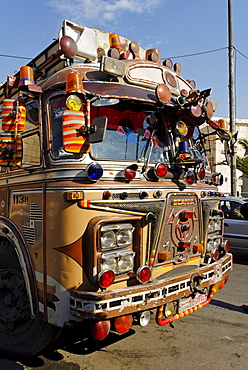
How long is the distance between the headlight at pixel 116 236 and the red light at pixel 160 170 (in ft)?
2.21

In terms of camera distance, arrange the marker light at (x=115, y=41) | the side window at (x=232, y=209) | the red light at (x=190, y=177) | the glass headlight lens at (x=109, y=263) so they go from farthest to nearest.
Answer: the side window at (x=232, y=209) < the marker light at (x=115, y=41) < the red light at (x=190, y=177) < the glass headlight lens at (x=109, y=263)

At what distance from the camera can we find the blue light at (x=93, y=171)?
312 cm

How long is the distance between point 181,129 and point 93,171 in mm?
1504

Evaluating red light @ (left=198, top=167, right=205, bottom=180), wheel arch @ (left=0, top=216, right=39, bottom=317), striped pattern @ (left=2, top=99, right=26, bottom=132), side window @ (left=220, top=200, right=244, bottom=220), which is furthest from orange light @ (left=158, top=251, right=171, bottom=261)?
side window @ (left=220, top=200, right=244, bottom=220)

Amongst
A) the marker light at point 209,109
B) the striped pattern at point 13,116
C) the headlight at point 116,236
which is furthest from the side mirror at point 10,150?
the marker light at point 209,109

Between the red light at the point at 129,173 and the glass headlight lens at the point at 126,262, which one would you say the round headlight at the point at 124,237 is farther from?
the red light at the point at 129,173

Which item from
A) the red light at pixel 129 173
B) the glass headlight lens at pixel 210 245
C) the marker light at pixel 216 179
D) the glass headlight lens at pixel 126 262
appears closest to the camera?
the glass headlight lens at pixel 126 262

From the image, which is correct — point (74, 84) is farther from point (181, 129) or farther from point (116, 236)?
point (181, 129)

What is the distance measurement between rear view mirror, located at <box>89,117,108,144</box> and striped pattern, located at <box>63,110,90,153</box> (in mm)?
131

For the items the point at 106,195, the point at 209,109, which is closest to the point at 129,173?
the point at 106,195

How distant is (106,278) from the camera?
295 cm

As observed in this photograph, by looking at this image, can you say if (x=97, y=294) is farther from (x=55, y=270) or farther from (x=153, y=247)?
(x=153, y=247)

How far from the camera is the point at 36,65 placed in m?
4.20

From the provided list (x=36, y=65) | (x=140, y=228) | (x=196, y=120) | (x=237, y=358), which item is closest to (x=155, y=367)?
(x=237, y=358)
